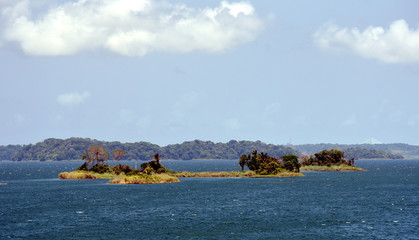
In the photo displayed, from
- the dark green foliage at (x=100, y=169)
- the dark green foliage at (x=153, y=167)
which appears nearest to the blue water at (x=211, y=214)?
the dark green foliage at (x=153, y=167)

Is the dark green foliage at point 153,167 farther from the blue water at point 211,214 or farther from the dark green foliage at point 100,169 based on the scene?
the blue water at point 211,214

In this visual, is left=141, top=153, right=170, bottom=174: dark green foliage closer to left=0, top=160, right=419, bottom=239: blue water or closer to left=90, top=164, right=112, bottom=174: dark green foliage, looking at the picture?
left=90, top=164, right=112, bottom=174: dark green foliage

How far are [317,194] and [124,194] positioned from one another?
4802cm

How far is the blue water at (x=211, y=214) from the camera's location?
242 ft

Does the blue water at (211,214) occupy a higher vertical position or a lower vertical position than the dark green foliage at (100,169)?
lower

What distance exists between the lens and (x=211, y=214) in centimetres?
9319

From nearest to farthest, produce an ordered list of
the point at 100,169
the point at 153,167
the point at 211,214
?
the point at 211,214, the point at 153,167, the point at 100,169

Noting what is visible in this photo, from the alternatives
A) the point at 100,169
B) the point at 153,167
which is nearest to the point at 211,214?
the point at 153,167

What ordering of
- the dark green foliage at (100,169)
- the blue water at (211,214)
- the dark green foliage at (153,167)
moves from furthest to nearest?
the dark green foliage at (100,169) → the dark green foliage at (153,167) → the blue water at (211,214)

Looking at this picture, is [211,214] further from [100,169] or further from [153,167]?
[100,169]

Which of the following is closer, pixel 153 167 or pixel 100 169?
pixel 153 167

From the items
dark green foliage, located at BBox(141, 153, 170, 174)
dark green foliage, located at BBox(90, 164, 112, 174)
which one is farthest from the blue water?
dark green foliage, located at BBox(90, 164, 112, 174)

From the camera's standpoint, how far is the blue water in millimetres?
73688

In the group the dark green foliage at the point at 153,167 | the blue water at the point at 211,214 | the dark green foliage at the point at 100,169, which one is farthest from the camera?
the dark green foliage at the point at 100,169
